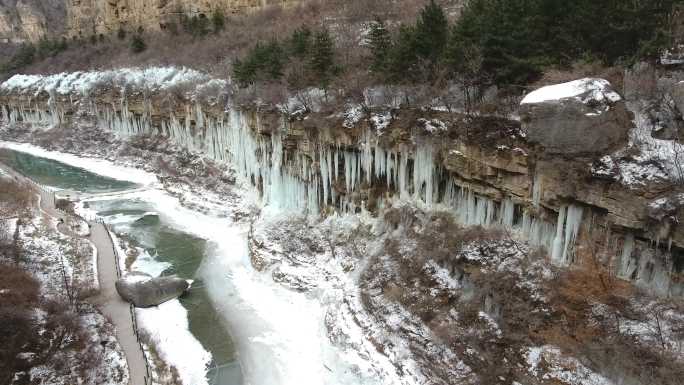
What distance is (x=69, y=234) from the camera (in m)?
25.2

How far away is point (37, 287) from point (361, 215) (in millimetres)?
14078

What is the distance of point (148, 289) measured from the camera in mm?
18875

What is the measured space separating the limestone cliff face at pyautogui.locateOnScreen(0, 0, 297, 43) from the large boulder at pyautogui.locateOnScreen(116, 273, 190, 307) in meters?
38.9

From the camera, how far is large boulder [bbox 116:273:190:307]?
18641mm

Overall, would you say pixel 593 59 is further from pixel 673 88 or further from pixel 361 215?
pixel 361 215

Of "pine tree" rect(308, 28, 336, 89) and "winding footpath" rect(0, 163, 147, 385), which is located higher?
"pine tree" rect(308, 28, 336, 89)

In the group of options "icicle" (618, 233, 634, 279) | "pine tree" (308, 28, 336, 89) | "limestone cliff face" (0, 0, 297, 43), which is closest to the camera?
"icicle" (618, 233, 634, 279)

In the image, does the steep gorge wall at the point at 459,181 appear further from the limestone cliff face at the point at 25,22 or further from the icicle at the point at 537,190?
the limestone cliff face at the point at 25,22

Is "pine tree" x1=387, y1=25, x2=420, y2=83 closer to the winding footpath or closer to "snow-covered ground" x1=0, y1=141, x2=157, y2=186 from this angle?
the winding footpath

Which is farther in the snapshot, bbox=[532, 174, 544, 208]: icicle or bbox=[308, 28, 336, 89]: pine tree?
bbox=[308, 28, 336, 89]: pine tree

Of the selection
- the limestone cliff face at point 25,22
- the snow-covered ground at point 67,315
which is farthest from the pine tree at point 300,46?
the limestone cliff face at point 25,22

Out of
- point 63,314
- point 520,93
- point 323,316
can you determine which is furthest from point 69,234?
point 520,93

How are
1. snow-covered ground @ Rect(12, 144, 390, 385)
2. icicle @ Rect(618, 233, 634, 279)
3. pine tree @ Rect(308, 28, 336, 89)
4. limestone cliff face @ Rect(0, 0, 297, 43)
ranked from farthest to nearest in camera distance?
limestone cliff face @ Rect(0, 0, 297, 43), pine tree @ Rect(308, 28, 336, 89), snow-covered ground @ Rect(12, 144, 390, 385), icicle @ Rect(618, 233, 634, 279)

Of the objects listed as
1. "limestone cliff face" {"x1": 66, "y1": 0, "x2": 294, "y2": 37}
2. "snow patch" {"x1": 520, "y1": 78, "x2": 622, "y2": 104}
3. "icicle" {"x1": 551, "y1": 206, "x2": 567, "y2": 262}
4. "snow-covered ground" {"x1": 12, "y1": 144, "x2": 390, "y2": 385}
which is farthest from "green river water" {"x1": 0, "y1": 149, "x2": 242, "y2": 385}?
"limestone cliff face" {"x1": 66, "y1": 0, "x2": 294, "y2": 37}
